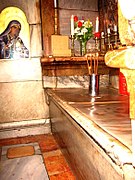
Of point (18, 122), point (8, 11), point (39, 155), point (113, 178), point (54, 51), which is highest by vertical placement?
point (8, 11)

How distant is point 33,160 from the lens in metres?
2.51

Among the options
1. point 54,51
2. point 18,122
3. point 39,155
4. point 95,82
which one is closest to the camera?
point 95,82

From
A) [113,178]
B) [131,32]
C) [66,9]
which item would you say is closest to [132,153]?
[113,178]

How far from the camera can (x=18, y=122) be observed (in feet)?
11.2

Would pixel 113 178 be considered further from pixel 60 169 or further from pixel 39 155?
pixel 39 155

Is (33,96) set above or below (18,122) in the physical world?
above

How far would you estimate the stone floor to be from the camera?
85.0 inches

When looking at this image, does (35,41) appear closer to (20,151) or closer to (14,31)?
(14,31)

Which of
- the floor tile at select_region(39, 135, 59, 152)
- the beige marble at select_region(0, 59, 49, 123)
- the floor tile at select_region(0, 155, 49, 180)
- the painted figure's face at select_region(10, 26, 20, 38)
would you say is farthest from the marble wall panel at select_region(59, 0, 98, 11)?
the floor tile at select_region(0, 155, 49, 180)

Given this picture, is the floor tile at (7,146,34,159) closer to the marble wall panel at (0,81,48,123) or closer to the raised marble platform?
the marble wall panel at (0,81,48,123)

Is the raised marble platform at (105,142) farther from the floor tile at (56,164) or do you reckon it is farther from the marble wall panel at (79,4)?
the marble wall panel at (79,4)

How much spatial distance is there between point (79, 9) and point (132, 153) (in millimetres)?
3082

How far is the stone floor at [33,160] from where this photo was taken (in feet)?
7.08

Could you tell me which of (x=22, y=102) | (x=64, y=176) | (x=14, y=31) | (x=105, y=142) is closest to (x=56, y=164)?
(x=64, y=176)
